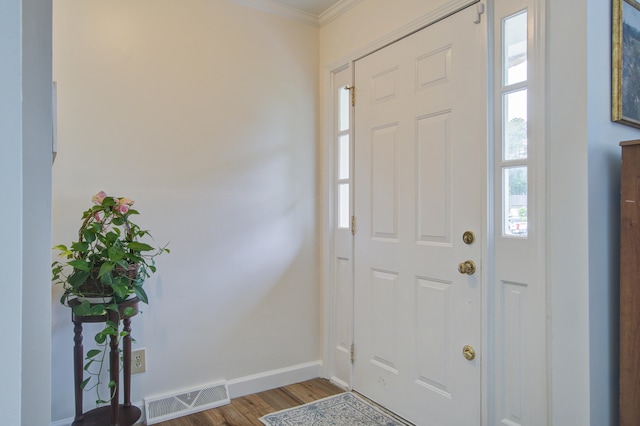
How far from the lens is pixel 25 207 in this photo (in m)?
0.67

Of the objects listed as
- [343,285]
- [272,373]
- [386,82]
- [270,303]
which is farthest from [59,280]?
[386,82]

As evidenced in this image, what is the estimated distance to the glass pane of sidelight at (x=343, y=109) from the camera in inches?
103

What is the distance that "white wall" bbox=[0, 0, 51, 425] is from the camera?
1.55 feet

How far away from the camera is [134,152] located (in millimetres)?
2152

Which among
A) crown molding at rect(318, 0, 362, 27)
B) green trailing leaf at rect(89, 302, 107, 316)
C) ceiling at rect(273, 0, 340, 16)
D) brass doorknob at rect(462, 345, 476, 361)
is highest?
ceiling at rect(273, 0, 340, 16)

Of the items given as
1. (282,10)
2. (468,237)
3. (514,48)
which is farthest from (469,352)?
(282,10)

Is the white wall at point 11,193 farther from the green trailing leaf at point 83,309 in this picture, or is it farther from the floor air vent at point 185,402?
the floor air vent at point 185,402

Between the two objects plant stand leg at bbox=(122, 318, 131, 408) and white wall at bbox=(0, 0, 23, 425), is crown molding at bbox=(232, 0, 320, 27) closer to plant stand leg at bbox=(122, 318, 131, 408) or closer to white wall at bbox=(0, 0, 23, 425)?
plant stand leg at bbox=(122, 318, 131, 408)

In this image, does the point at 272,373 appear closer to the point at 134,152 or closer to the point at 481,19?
the point at 134,152

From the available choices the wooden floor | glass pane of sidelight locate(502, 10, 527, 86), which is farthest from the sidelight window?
the wooden floor

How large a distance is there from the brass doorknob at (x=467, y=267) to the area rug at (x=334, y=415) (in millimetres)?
886

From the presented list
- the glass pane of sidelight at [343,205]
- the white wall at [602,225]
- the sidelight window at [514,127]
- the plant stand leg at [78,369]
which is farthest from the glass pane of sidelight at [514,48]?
the plant stand leg at [78,369]

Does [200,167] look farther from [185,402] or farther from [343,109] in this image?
[185,402]

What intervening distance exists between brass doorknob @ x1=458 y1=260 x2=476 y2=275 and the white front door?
0.02 metres
